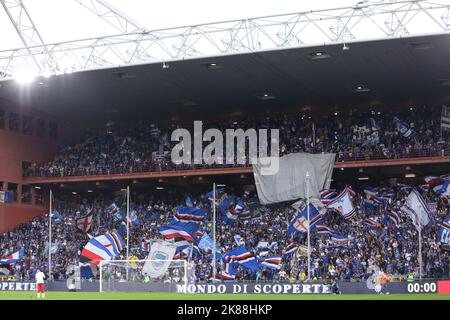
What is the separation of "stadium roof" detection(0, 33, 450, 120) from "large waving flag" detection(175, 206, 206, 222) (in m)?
8.12

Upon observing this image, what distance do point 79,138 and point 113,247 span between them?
1526 cm

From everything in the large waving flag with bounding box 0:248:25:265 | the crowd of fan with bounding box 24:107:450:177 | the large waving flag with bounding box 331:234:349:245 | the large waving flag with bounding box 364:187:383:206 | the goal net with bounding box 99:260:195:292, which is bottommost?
the goal net with bounding box 99:260:195:292

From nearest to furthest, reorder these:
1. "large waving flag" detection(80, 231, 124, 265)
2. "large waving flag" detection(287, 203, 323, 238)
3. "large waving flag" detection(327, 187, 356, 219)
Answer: "large waving flag" detection(327, 187, 356, 219), "large waving flag" detection(287, 203, 323, 238), "large waving flag" detection(80, 231, 124, 265)

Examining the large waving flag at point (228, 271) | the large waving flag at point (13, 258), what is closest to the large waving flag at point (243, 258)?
the large waving flag at point (228, 271)

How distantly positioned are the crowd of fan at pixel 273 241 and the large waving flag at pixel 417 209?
71 cm

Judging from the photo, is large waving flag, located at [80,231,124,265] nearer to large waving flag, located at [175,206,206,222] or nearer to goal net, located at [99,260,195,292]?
goal net, located at [99,260,195,292]

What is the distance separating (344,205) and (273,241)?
16.7 ft

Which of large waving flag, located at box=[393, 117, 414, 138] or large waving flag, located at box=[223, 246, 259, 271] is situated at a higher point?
large waving flag, located at box=[393, 117, 414, 138]

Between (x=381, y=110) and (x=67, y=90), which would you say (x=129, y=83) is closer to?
(x=67, y=90)

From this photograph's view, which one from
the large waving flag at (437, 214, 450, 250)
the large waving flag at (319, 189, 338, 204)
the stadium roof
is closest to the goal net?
the large waving flag at (319, 189, 338, 204)

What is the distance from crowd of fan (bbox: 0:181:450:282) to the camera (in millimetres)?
46344
